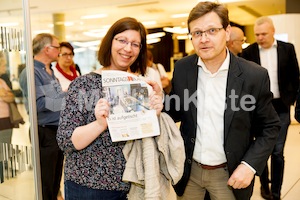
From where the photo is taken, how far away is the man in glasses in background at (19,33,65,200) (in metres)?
2.78

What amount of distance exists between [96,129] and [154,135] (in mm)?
239

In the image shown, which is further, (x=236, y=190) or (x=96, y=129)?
(x=236, y=190)

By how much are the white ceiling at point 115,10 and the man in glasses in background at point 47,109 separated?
3.83m

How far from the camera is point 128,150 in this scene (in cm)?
146

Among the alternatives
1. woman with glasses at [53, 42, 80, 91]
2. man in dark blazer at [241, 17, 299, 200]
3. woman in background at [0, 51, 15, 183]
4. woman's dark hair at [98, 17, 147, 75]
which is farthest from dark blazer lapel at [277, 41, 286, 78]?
woman in background at [0, 51, 15, 183]

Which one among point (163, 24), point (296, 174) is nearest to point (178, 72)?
point (296, 174)

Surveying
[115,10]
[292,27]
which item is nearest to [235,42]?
[292,27]

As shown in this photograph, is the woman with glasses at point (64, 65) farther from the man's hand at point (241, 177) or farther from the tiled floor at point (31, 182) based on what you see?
the man's hand at point (241, 177)

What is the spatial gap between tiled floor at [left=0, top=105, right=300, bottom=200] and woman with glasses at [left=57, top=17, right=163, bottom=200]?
0.34 m

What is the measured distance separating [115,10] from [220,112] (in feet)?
21.2

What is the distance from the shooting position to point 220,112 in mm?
1572

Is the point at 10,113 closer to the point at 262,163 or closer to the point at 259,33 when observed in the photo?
the point at 262,163

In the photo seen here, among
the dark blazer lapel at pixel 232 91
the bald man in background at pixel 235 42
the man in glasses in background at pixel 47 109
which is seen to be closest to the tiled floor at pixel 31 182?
the man in glasses in background at pixel 47 109

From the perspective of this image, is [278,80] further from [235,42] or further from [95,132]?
[95,132]
